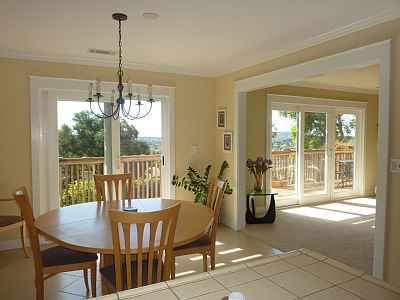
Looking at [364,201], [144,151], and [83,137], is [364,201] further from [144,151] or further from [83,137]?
[83,137]

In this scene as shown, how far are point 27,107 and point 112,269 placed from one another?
2.64m

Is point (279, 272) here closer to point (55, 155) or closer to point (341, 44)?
point (341, 44)

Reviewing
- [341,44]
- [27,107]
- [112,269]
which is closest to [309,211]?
[341,44]

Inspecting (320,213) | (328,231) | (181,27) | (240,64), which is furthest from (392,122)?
(320,213)

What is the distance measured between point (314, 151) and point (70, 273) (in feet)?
16.2

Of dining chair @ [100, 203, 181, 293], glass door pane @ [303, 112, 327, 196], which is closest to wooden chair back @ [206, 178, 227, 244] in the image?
dining chair @ [100, 203, 181, 293]

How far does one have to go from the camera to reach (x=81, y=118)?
4078mm

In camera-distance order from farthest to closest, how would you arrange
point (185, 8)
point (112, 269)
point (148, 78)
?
point (148, 78) < point (185, 8) < point (112, 269)

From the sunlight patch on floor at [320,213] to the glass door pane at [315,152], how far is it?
1.69 ft

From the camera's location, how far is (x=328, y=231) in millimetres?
4348

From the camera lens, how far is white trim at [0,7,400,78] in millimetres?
2506

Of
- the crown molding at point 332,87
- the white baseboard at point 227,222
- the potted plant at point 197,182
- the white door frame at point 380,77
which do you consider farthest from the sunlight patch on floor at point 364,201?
the white door frame at point 380,77

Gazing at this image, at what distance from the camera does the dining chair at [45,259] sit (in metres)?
2.09

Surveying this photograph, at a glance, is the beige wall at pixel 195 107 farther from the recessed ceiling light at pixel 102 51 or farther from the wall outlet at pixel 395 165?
the recessed ceiling light at pixel 102 51
